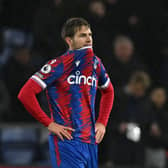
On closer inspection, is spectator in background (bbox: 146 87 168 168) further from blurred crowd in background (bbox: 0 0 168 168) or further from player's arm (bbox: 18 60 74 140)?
player's arm (bbox: 18 60 74 140)

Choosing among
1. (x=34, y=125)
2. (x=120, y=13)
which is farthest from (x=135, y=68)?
(x=34, y=125)

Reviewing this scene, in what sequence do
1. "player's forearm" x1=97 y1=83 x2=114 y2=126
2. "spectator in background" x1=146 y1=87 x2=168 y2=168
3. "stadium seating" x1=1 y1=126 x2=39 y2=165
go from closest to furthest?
1. "player's forearm" x1=97 y1=83 x2=114 y2=126
2. "spectator in background" x1=146 y1=87 x2=168 y2=168
3. "stadium seating" x1=1 y1=126 x2=39 y2=165

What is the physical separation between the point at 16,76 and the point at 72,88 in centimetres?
468

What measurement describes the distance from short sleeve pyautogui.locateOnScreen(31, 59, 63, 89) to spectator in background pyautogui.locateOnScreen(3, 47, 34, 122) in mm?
4580

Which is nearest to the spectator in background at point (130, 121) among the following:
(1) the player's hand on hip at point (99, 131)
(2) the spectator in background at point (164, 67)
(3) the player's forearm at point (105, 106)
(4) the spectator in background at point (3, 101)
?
(2) the spectator in background at point (164, 67)

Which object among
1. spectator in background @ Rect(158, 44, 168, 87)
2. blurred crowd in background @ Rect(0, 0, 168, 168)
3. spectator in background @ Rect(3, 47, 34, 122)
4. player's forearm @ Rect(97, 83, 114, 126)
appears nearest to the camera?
player's forearm @ Rect(97, 83, 114, 126)

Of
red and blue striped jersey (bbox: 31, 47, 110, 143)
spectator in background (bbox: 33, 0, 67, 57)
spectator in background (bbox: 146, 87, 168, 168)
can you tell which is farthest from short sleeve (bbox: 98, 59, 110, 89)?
spectator in background (bbox: 146, 87, 168, 168)

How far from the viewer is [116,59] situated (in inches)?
363

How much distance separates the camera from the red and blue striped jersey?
479 centimetres

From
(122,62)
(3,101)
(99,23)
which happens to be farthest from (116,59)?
(3,101)

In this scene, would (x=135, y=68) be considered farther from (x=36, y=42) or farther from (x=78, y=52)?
(x=78, y=52)

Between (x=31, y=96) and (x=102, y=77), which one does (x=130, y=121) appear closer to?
(x=102, y=77)

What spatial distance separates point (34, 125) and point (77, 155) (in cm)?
450

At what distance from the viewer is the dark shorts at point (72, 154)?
15.7 feet
